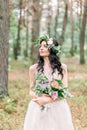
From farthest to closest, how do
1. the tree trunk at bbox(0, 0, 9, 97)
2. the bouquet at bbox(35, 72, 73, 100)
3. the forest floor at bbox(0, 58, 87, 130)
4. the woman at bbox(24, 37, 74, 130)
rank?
the tree trunk at bbox(0, 0, 9, 97) → the forest floor at bbox(0, 58, 87, 130) → the woman at bbox(24, 37, 74, 130) → the bouquet at bbox(35, 72, 73, 100)

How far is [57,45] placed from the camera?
7230mm

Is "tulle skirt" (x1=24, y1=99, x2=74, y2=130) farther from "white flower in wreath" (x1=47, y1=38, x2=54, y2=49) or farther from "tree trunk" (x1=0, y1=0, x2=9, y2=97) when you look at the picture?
"tree trunk" (x1=0, y1=0, x2=9, y2=97)

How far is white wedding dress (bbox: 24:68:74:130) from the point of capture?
7098 mm

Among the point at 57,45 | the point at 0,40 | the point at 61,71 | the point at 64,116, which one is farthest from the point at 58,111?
the point at 0,40

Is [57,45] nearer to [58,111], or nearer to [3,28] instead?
[58,111]

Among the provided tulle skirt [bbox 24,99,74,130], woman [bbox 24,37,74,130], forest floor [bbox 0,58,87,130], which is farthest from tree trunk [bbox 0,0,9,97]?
tulle skirt [bbox 24,99,74,130]

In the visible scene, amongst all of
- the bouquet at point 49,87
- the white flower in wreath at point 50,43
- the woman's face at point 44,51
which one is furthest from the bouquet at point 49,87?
the white flower in wreath at point 50,43

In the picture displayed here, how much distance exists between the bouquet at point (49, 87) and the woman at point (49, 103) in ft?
0.24

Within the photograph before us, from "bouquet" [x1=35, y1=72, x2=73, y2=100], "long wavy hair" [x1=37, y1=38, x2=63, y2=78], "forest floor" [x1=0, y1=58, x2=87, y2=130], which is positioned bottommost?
"forest floor" [x1=0, y1=58, x2=87, y2=130]

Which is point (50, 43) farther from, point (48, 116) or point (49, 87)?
point (48, 116)

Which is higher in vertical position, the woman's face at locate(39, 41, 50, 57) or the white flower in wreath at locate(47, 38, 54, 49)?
the white flower in wreath at locate(47, 38, 54, 49)

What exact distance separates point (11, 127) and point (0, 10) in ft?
14.2

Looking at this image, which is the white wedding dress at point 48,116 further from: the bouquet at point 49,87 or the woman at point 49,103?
the bouquet at point 49,87

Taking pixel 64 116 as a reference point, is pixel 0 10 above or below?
above
